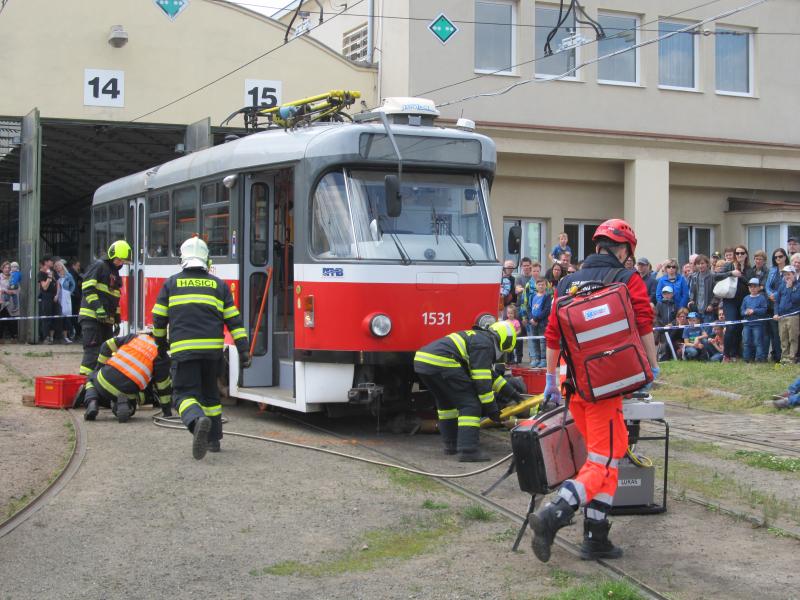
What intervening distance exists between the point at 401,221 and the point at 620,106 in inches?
→ 623

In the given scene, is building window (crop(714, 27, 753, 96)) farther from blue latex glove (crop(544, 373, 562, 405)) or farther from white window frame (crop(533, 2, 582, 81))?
blue latex glove (crop(544, 373, 562, 405))

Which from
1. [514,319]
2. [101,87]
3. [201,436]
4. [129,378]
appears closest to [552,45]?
[514,319]

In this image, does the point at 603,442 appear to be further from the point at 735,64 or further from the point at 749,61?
the point at 749,61

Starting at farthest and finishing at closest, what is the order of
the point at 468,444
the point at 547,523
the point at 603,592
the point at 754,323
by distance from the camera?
the point at 754,323
the point at 468,444
the point at 547,523
the point at 603,592

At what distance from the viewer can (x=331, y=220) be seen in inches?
407

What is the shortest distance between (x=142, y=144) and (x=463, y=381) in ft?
66.9

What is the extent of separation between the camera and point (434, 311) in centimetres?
1023

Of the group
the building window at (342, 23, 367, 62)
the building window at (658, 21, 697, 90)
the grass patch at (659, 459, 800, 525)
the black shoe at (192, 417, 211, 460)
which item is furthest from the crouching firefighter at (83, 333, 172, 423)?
the building window at (658, 21, 697, 90)

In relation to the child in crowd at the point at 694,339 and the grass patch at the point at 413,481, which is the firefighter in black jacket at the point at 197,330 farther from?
the child in crowd at the point at 694,339

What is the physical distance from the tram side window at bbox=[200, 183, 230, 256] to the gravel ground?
335 cm

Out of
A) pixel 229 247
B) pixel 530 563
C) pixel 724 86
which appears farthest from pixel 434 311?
pixel 724 86

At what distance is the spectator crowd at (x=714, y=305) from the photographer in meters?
15.1

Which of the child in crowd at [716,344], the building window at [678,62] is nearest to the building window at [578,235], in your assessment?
the building window at [678,62]

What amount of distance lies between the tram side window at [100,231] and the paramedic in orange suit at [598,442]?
39.6ft
